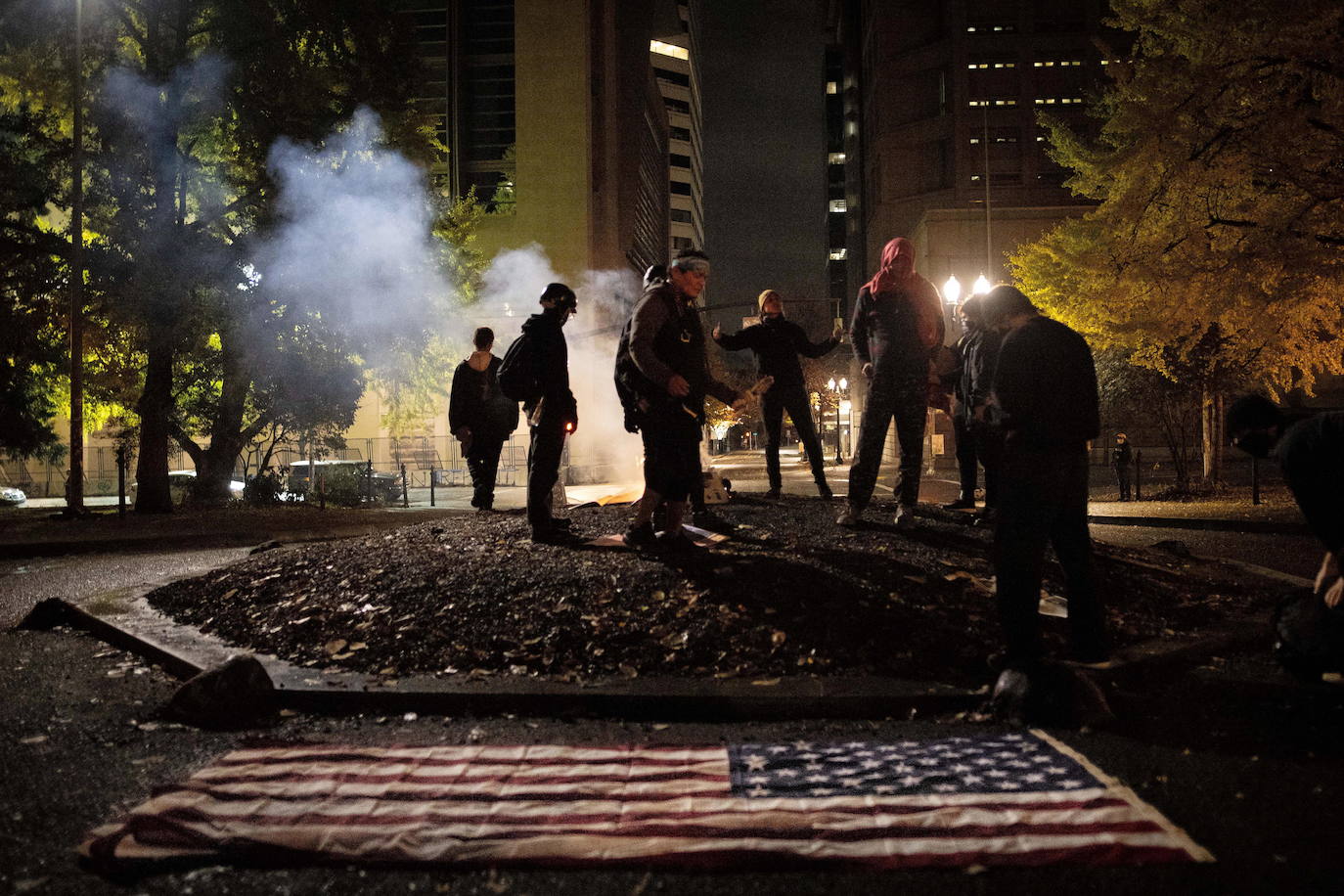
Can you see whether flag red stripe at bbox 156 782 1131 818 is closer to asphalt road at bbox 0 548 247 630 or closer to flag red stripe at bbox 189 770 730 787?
flag red stripe at bbox 189 770 730 787

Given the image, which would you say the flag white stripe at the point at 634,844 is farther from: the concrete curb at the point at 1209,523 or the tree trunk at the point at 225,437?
the tree trunk at the point at 225,437

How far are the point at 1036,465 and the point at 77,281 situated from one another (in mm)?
18960

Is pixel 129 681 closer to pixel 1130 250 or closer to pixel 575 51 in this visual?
pixel 1130 250

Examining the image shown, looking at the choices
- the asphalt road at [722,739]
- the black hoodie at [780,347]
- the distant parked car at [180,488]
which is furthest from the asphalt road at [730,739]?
the distant parked car at [180,488]

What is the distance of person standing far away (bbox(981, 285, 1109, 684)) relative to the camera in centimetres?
383

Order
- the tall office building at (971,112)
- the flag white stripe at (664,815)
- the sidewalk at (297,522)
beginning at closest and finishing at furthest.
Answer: the flag white stripe at (664,815) < the sidewalk at (297,522) < the tall office building at (971,112)

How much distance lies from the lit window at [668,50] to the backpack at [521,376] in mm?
104199

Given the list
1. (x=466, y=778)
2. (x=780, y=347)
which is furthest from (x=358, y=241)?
(x=466, y=778)

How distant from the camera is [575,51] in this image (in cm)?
5194

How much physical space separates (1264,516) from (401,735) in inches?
477

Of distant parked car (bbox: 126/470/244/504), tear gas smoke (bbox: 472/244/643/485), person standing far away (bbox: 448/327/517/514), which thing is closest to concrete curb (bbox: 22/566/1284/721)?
person standing far away (bbox: 448/327/517/514)

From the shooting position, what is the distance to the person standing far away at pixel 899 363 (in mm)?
6359

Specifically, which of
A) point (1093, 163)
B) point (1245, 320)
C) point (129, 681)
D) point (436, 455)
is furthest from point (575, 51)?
point (129, 681)

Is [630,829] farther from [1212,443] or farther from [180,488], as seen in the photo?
[180,488]
